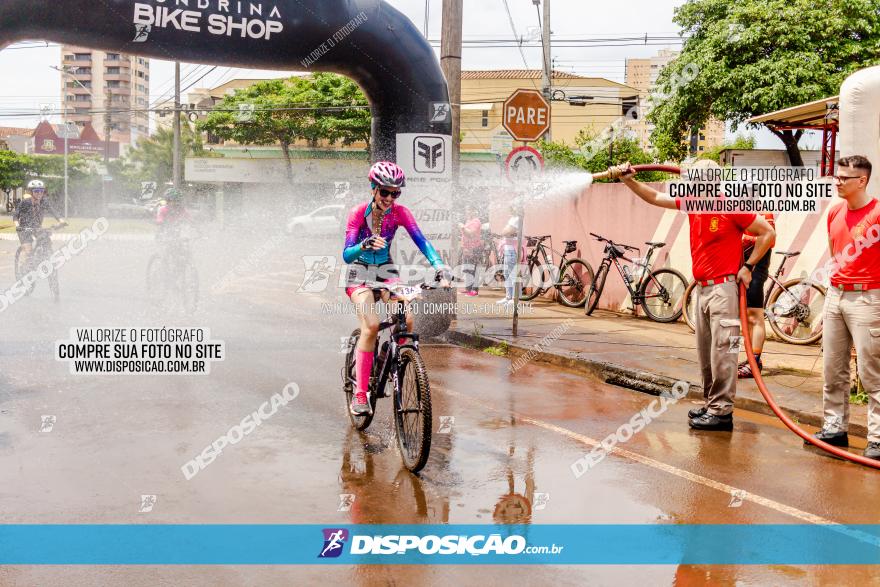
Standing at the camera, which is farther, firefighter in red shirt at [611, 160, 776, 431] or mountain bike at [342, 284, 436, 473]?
firefighter in red shirt at [611, 160, 776, 431]

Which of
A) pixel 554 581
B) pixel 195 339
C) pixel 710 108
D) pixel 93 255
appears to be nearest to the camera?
pixel 554 581

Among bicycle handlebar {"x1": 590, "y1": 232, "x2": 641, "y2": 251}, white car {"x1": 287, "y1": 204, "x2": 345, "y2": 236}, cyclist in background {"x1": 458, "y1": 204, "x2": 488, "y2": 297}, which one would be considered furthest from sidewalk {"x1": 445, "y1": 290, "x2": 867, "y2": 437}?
white car {"x1": 287, "y1": 204, "x2": 345, "y2": 236}

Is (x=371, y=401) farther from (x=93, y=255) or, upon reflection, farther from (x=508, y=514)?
(x=93, y=255)

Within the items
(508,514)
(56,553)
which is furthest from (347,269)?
(56,553)

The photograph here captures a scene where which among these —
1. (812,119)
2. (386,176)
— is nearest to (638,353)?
(386,176)

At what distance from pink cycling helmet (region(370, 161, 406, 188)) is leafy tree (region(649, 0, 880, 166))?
25988mm

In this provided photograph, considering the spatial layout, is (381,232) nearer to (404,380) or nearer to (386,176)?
(386,176)

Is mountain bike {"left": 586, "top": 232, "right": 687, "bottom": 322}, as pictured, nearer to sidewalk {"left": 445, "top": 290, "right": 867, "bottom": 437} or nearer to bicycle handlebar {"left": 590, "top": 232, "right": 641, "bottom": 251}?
bicycle handlebar {"left": 590, "top": 232, "right": 641, "bottom": 251}

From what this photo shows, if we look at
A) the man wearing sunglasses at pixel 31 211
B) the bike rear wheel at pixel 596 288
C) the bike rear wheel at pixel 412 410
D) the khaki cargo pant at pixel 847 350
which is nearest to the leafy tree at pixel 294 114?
the man wearing sunglasses at pixel 31 211

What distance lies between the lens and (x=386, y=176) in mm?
6605

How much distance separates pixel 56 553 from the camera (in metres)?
4.55

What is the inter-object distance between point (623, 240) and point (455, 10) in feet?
16.0

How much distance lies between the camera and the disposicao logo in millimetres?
4625

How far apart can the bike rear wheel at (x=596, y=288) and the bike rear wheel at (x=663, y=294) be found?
89 cm
